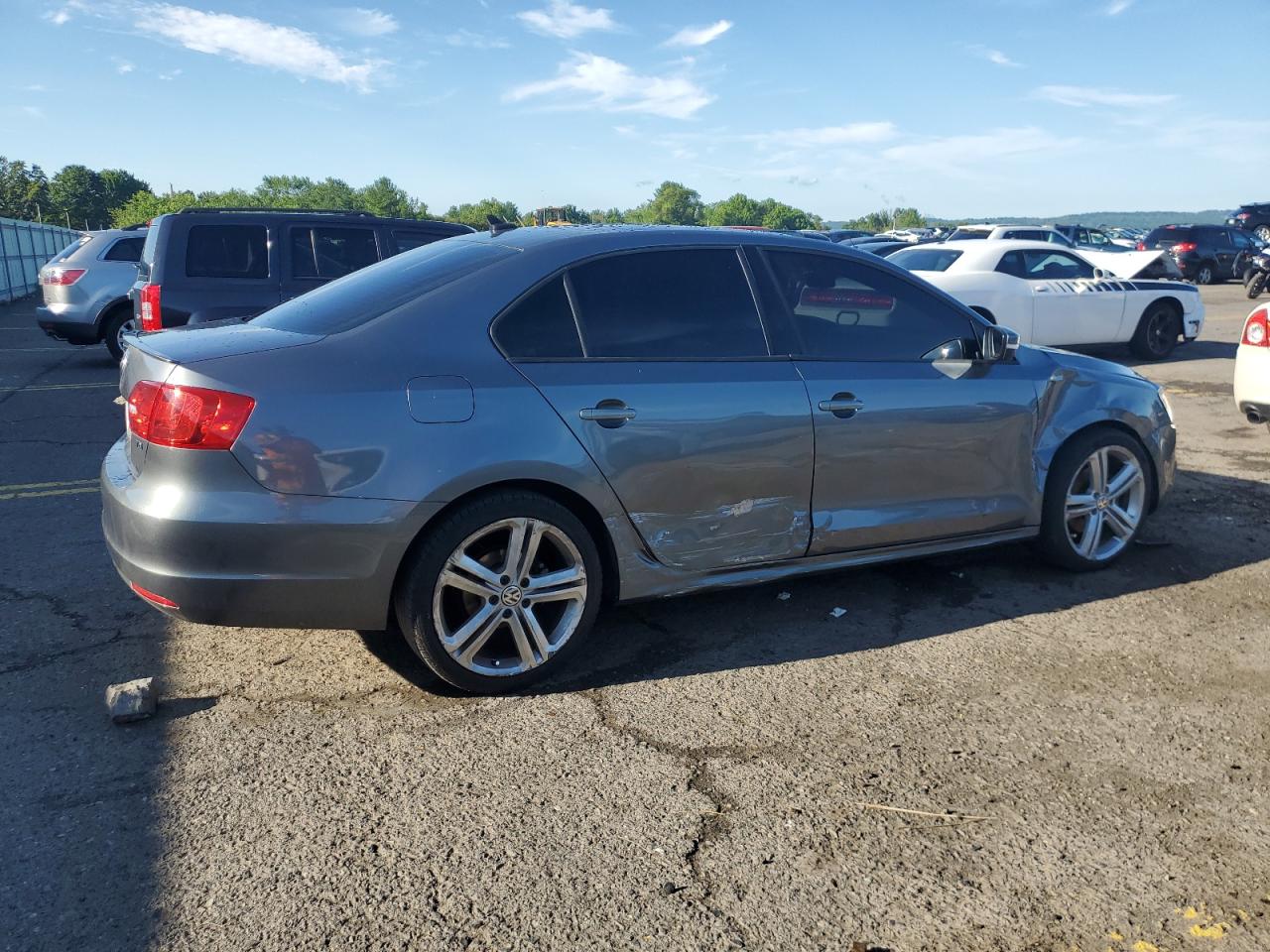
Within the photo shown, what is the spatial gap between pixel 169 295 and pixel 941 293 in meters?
6.64

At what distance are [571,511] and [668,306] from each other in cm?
91

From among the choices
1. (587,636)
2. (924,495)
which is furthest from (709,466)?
(924,495)

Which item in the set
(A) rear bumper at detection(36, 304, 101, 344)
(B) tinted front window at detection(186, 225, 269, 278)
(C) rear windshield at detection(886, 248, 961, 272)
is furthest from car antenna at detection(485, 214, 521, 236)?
(A) rear bumper at detection(36, 304, 101, 344)

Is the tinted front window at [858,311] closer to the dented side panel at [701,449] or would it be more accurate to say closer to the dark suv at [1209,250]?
the dented side panel at [701,449]

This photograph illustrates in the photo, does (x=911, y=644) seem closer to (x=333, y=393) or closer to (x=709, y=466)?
(x=709, y=466)

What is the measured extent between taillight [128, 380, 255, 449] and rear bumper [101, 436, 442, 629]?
51mm

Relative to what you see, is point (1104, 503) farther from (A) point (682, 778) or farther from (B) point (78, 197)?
(B) point (78, 197)

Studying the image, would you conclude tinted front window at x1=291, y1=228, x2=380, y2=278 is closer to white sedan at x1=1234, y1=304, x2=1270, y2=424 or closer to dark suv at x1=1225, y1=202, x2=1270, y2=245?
white sedan at x1=1234, y1=304, x2=1270, y2=424

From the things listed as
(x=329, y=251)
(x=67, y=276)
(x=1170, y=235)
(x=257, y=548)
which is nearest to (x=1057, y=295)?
(x=329, y=251)

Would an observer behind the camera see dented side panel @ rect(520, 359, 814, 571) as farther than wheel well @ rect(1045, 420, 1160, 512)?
No

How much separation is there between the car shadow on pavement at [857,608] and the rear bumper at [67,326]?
35.9 ft

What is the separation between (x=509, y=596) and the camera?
3.69m

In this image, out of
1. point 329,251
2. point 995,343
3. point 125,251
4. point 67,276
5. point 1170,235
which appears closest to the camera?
point 995,343

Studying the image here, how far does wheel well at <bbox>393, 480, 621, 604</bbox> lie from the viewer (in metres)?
3.55
